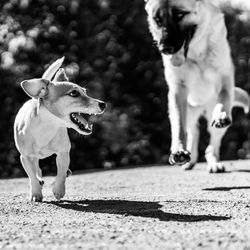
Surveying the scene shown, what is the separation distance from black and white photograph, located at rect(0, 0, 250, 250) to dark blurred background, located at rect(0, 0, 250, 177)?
3 centimetres

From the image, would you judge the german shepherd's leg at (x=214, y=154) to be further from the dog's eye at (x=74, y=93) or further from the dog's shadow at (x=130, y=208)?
the dog's eye at (x=74, y=93)

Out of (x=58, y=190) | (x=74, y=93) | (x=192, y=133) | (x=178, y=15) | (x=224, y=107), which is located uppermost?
(x=178, y=15)

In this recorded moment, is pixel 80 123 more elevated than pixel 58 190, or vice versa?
pixel 80 123

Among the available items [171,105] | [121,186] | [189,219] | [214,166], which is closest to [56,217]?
[189,219]

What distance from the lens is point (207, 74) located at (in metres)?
6.76

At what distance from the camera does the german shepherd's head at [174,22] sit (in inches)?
248

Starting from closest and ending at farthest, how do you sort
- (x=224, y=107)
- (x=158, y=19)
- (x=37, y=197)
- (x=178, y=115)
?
1. (x=37, y=197)
2. (x=224, y=107)
3. (x=158, y=19)
4. (x=178, y=115)

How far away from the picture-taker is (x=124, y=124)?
44.2ft

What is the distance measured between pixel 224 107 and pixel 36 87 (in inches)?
88.2

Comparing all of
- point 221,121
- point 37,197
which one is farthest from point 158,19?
point 37,197

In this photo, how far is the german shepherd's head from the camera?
631cm

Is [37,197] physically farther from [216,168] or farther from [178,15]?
[216,168]

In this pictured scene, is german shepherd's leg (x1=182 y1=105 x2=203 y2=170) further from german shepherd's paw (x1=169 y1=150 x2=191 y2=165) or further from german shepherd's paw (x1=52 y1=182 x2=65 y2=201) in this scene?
german shepherd's paw (x1=52 y1=182 x2=65 y2=201)

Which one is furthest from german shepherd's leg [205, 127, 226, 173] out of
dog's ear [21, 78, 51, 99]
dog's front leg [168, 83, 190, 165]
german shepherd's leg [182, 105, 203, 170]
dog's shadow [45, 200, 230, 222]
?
dog's ear [21, 78, 51, 99]
